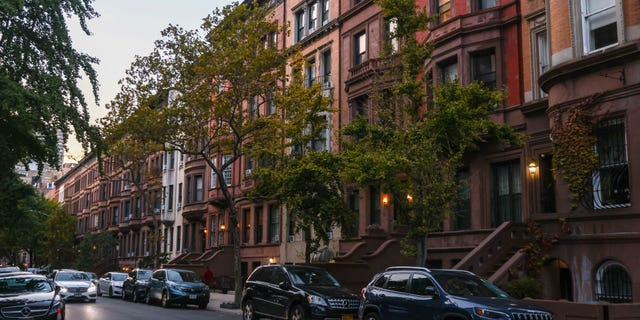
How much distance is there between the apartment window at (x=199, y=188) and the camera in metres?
50.6

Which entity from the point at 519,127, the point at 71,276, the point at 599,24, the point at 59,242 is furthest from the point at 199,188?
the point at 599,24

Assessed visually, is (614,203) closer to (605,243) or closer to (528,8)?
(605,243)

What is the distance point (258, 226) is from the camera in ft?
138

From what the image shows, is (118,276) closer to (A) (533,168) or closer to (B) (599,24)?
(A) (533,168)

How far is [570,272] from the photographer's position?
1967 centimetres

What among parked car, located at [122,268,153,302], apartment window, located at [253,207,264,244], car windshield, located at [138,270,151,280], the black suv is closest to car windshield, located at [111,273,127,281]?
parked car, located at [122,268,153,302]

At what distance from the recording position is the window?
56.3 ft

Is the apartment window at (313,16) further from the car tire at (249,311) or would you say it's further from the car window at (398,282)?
the car window at (398,282)

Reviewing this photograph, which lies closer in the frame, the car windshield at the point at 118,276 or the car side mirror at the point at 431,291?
the car side mirror at the point at 431,291

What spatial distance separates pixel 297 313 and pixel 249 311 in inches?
112

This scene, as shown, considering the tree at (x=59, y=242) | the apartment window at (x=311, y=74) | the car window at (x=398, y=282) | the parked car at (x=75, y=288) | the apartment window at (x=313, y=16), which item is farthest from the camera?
the tree at (x=59, y=242)

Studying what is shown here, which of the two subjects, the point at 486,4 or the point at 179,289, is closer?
the point at 486,4

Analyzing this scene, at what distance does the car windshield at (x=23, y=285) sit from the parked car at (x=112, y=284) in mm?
19225

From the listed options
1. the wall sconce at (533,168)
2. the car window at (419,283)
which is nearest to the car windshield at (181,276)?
the wall sconce at (533,168)
